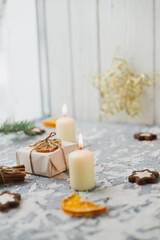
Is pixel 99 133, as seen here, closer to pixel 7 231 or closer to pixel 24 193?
pixel 24 193

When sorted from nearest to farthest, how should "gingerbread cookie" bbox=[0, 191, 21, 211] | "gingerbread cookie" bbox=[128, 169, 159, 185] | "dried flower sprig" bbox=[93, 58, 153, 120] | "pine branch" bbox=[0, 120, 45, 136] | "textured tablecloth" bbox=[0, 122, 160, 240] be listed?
"textured tablecloth" bbox=[0, 122, 160, 240] < "gingerbread cookie" bbox=[0, 191, 21, 211] < "gingerbread cookie" bbox=[128, 169, 159, 185] < "pine branch" bbox=[0, 120, 45, 136] < "dried flower sprig" bbox=[93, 58, 153, 120]

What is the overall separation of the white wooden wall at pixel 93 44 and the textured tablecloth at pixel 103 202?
475mm

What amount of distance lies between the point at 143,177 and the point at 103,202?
17 cm

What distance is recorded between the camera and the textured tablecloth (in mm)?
757

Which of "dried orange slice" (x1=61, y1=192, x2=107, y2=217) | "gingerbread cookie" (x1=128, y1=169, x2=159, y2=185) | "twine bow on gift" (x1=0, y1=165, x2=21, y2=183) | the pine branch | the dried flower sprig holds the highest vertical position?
the dried flower sprig

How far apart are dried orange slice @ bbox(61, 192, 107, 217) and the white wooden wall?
910 millimetres

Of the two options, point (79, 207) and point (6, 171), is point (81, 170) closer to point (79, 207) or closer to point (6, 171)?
point (79, 207)

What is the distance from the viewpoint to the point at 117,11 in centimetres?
163

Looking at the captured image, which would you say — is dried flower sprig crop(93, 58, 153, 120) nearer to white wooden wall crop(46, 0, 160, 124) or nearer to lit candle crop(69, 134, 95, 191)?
white wooden wall crop(46, 0, 160, 124)

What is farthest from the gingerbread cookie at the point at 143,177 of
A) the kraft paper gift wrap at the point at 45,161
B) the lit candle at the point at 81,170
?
the kraft paper gift wrap at the point at 45,161

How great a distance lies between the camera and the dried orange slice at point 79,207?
2.72ft

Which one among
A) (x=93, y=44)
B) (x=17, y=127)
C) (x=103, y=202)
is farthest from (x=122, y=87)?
(x=103, y=202)

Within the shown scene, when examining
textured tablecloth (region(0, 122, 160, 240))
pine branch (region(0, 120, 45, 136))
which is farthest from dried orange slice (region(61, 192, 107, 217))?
pine branch (region(0, 120, 45, 136))

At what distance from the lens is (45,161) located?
107 centimetres
